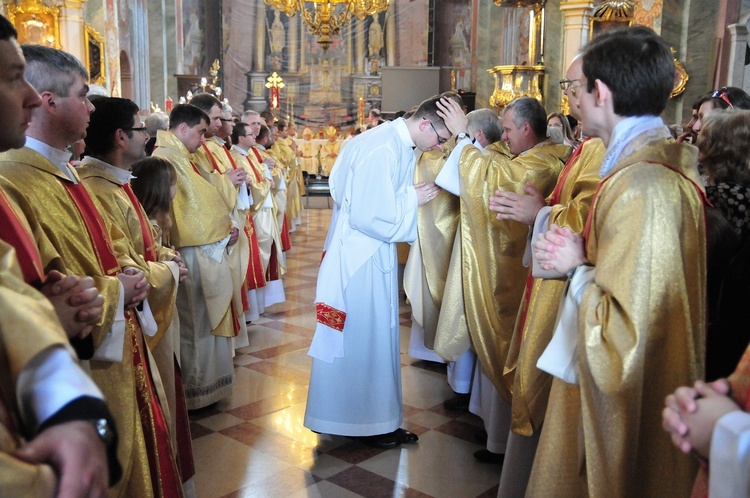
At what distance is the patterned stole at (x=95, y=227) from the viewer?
2281 millimetres

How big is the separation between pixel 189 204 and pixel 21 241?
8.85 feet

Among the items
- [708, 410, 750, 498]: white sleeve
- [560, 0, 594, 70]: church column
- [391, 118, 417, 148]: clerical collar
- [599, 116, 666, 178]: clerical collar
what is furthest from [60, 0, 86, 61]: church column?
[708, 410, 750, 498]: white sleeve

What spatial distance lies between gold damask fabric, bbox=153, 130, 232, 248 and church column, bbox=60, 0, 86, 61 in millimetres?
8092

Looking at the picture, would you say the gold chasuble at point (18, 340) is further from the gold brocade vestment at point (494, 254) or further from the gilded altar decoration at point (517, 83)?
the gilded altar decoration at point (517, 83)

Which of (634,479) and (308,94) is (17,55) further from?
(308,94)

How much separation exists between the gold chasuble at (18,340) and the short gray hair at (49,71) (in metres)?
1.24

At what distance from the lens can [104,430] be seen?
1109mm

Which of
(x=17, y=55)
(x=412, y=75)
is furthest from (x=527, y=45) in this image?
(x=17, y=55)

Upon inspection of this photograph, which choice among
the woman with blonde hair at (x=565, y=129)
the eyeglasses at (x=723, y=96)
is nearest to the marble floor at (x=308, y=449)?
the woman with blonde hair at (x=565, y=129)

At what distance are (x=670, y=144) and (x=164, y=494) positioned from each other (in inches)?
85.0

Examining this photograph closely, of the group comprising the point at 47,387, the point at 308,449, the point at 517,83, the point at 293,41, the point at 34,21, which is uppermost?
the point at 293,41

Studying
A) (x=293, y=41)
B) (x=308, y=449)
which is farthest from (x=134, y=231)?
(x=293, y=41)

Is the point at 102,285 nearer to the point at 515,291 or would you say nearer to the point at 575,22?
the point at 515,291

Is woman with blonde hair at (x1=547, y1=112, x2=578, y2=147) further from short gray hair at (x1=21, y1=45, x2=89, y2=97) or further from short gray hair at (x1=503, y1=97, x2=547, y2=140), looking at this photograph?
short gray hair at (x1=21, y1=45, x2=89, y2=97)
